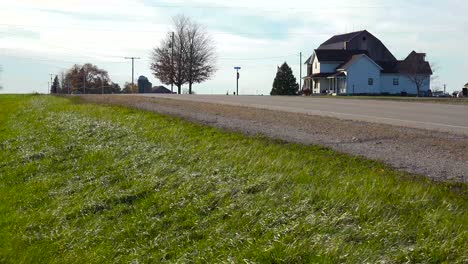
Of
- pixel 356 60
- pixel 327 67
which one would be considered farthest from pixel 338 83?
pixel 327 67

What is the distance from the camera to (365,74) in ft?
236

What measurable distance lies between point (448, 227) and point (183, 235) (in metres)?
2.87

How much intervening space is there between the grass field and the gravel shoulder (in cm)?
59

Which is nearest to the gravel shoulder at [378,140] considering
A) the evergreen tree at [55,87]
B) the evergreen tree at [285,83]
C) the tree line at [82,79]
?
the evergreen tree at [285,83]

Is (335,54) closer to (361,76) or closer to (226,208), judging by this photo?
(361,76)

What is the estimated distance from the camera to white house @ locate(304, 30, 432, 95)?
71.1 metres

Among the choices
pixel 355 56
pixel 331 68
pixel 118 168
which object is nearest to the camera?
pixel 118 168

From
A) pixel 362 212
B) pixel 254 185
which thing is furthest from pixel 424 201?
pixel 254 185

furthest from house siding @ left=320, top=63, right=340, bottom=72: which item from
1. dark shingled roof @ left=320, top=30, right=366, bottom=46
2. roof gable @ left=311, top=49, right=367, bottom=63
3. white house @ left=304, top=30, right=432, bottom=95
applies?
dark shingled roof @ left=320, top=30, right=366, bottom=46

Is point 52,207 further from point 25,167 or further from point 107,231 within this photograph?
point 25,167

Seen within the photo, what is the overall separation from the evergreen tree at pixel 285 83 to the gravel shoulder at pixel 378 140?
57704 mm

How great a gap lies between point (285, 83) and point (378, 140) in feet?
211

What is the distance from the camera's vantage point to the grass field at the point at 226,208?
17.5 ft

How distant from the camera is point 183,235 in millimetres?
6547
